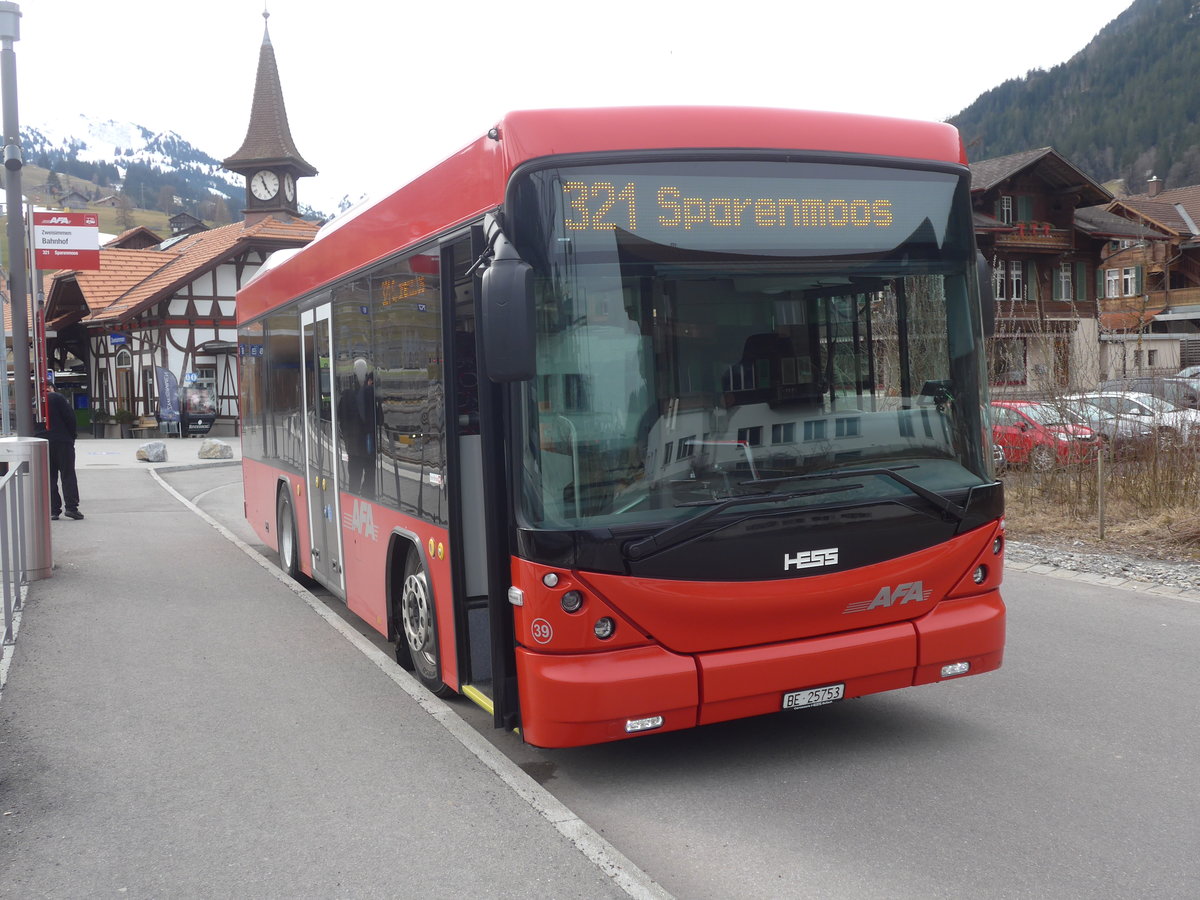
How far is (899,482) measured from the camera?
5172 mm

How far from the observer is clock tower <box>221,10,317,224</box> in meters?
50.4

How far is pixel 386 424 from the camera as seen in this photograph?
22.0 feet

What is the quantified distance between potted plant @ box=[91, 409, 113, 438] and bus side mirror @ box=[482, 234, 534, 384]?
1774 inches

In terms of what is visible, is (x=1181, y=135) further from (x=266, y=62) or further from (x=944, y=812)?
(x=944, y=812)

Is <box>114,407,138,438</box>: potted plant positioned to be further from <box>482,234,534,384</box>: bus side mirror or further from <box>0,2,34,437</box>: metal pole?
<box>482,234,534,384</box>: bus side mirror

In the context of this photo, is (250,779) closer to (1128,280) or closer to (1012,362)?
(1012,362)

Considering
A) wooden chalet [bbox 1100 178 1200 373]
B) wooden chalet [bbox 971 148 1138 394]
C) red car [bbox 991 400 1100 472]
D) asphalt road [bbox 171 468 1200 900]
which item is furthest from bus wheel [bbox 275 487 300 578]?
wooden chalet [bbox 971 148 1138 394]

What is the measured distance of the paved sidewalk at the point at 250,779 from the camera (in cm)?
419

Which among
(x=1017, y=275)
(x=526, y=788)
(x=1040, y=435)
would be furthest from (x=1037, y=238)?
(x=526, y=788)

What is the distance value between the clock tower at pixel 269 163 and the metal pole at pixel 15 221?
39.9 meters

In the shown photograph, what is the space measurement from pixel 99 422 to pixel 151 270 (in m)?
7.53

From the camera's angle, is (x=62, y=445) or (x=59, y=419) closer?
(x=59, y=419)

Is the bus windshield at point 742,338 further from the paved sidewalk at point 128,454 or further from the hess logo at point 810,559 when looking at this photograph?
the paved sidewalk at point 128,454

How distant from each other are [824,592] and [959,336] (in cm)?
135
